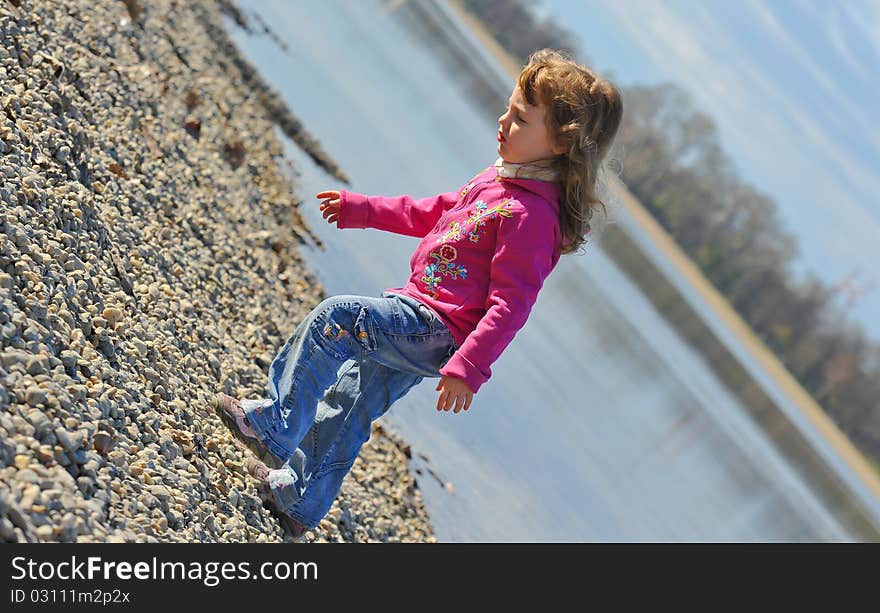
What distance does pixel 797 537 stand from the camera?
1667 centimetres

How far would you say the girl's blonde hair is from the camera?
142 inches

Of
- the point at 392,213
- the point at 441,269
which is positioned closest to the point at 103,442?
the point at 441,269

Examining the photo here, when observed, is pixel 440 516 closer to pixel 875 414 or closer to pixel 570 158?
pixel 570 158

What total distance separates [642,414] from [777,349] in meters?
43.6

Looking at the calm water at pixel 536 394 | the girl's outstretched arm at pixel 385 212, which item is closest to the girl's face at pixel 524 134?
the girl's outstretched arm at pixel 385 212

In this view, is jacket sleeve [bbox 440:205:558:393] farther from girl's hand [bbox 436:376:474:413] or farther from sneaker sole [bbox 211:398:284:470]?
sneaker sole [bbox 211:398:284:470]

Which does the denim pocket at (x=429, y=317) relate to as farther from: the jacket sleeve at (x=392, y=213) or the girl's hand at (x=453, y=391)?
the jacket sleeve at (x=392, y=213)

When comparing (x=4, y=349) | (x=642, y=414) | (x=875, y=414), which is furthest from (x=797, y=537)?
(x=875, y=414)

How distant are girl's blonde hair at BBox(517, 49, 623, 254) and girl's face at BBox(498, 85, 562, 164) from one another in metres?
0.03

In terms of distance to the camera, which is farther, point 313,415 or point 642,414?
point 642,414

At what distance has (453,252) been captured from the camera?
12.0 feet

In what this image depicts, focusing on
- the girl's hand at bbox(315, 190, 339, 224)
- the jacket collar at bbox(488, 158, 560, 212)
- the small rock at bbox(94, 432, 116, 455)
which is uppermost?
the jacket collar at bbox(488, 158, 560, 212)

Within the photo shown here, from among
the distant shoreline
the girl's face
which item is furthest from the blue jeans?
the distant shoreline
